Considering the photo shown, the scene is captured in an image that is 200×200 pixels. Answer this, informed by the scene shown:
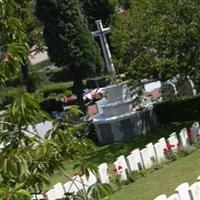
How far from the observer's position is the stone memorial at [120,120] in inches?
801

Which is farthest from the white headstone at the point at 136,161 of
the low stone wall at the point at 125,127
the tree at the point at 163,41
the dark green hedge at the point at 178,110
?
the dark green hedge at the point at 178,110

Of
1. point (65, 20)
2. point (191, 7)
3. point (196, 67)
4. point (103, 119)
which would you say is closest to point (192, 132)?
point (196, 67)

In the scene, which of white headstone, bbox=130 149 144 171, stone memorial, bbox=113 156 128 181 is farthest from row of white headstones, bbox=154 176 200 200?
white headstone, bbox=130 149 144 171

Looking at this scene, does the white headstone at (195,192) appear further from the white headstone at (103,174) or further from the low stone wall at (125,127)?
the low stone wall at (125,127)

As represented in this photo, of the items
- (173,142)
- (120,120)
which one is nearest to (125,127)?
(120,120)

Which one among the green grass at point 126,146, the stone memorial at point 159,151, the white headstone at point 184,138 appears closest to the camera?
the stone memorial at point 159,151

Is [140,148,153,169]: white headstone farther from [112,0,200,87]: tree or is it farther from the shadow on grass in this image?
[112,0,200,87]: tree

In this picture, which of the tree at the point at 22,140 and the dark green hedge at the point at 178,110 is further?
the dark green hedge at the point at 178,110

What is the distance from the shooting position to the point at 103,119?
20.9 m

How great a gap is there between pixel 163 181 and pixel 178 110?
8.79m

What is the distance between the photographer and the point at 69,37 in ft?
88.2

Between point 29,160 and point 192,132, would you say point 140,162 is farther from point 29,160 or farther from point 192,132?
point 29,160

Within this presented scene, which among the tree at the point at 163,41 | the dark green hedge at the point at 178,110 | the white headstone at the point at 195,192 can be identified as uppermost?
the tree at the point at 163,41

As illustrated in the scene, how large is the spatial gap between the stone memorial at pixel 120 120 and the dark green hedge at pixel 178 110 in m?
0.40
